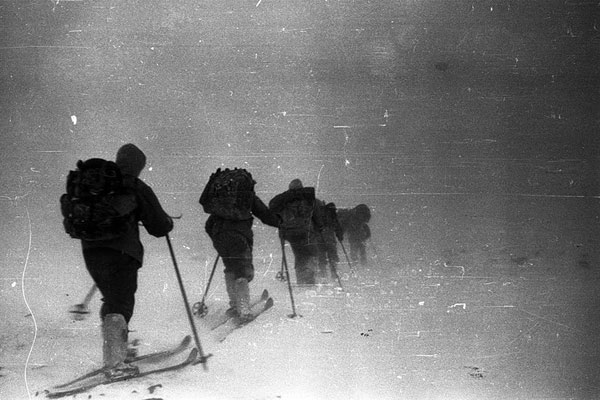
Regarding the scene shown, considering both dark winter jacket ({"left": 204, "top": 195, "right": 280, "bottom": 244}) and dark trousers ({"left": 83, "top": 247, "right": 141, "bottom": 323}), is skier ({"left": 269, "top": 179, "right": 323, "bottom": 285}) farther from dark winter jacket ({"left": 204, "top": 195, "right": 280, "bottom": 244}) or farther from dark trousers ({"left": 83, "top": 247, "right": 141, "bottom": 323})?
dark trousers ({"left": 83, "top": 247, "right": 141, "bottom": 323})

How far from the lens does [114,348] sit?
75.6 inches

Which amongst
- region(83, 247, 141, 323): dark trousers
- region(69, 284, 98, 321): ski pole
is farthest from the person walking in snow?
region(69, 284, 98, 321): ski pole

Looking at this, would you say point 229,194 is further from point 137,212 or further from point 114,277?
point 114,277

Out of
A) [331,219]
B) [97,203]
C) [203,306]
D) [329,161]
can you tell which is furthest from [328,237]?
[97,203]

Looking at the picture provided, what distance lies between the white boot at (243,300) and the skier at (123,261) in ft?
0.81

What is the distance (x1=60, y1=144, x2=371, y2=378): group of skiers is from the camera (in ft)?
6.21

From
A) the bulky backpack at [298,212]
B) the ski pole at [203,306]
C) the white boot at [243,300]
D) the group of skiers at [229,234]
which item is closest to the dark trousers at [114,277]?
the group of skiers at [229,234]

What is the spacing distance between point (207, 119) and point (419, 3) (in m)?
0.67

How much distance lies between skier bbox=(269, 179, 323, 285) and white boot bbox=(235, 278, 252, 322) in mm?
144

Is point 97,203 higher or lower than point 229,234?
higher

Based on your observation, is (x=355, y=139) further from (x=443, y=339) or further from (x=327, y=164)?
(x=443, y=339)

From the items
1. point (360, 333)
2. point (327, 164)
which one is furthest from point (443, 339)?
point (327, 164)

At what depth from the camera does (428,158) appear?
6.34 ft

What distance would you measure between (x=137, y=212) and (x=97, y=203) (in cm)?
11
